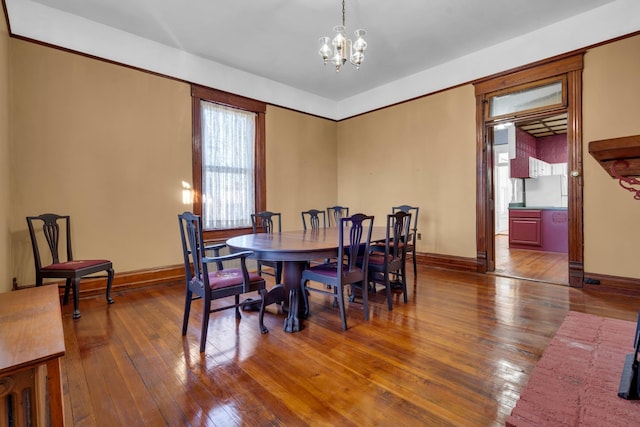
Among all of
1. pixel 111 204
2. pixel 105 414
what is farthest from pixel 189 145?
pixel 105 414

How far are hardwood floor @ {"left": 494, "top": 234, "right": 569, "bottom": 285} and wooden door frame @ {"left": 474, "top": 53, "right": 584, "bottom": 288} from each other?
313 mm

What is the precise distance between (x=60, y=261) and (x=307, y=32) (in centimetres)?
390

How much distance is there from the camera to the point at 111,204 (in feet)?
11.9

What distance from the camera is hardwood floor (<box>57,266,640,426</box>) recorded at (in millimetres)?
1493

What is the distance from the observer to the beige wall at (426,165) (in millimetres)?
4492

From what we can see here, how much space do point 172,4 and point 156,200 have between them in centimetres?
227

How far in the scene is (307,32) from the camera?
378cm

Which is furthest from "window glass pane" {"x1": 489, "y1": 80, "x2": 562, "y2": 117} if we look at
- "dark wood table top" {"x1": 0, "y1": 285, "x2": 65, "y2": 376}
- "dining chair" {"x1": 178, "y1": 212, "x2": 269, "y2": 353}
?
"dark wood table top" {"x1": 0, "y1": 285, "x2": 65, "y2": 376}

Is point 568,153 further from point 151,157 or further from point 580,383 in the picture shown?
point 151,157

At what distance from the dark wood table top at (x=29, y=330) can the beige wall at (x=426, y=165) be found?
4.59 m

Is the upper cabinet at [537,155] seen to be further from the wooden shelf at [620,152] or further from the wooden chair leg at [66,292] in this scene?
the wooden chair leg at [66,292]

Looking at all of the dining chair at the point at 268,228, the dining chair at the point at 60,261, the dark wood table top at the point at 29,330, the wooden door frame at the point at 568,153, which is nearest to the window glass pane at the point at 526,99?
the wooden door frame at the point at 568,153

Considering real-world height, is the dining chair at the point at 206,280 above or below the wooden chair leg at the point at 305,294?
above

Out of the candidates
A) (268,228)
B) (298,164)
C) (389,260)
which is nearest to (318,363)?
(389,260)
